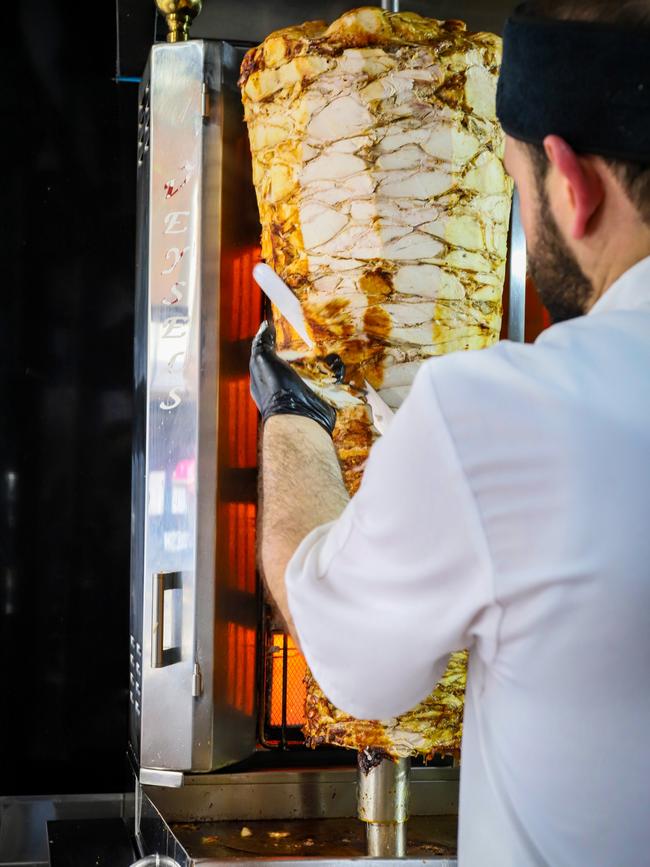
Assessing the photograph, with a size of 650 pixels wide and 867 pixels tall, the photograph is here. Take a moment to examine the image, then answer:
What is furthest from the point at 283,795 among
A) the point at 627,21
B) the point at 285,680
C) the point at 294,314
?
the point at 627,21

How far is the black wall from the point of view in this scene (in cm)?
315

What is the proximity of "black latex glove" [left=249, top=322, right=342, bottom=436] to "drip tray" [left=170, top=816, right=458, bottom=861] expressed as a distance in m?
1.07

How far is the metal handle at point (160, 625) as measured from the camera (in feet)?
7.10

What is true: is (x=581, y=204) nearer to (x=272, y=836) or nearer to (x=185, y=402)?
(x=185, y=402)

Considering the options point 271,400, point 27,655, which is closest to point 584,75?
point 271,400

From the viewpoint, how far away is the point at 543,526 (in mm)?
1004

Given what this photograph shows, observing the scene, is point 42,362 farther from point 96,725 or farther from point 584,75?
point 584,75

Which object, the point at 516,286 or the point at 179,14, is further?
the point at 516,286

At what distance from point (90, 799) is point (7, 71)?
2.14 metres

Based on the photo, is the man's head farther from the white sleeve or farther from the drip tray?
the drip tray

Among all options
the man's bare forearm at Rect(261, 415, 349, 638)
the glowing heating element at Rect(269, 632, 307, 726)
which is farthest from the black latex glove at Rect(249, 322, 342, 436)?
the glowing heating element at Rect(269, 632, 307, 726)

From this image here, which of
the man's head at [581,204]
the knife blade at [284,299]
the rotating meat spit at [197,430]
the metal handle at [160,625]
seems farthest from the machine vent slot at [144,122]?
the man's head at [581,204]

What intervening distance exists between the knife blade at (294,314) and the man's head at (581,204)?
59 cm

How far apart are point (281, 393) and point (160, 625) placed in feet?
2.47
